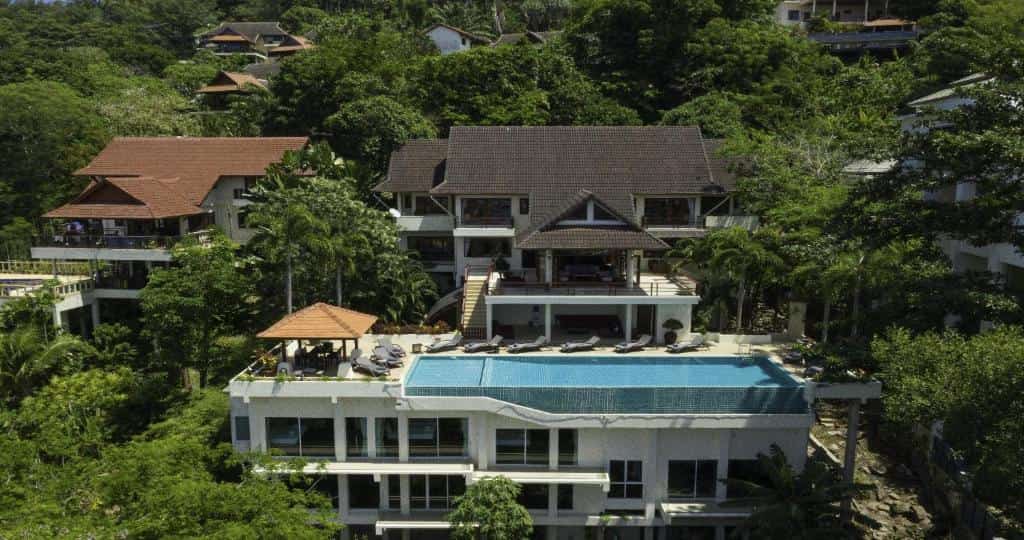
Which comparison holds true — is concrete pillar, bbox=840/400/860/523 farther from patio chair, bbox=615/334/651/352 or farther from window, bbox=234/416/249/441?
window, bbox=234/416/249/441

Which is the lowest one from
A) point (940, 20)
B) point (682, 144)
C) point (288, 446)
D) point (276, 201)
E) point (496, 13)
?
point (288, 446)

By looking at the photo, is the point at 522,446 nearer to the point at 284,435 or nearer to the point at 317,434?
the point at 317,434

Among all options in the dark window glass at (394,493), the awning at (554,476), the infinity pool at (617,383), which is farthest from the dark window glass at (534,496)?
the dark window glass at (394,493)

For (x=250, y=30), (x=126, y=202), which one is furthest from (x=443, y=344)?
(x=250, y=30)

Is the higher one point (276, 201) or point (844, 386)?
point (276, 201)

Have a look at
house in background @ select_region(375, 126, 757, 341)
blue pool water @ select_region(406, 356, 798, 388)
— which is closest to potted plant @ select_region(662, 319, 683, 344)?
house in background @ select_region(375, 126, 757, 341)

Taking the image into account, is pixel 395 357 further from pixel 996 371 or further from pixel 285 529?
pixel 996 371

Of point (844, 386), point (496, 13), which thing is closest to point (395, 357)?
point (844, 386)
